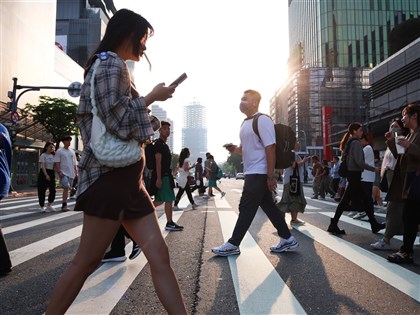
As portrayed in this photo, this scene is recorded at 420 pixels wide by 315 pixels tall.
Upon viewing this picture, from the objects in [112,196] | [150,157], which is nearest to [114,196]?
[112,196]

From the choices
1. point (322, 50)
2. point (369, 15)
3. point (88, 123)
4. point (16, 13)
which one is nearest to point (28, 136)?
point (16, 13)

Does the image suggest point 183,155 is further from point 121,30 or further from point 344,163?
point 121,30

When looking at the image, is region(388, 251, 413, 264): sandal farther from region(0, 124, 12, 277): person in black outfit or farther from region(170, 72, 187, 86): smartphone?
region(0, 124, 12, 277): person in black outfit

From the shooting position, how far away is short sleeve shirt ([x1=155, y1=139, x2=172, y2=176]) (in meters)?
5.43

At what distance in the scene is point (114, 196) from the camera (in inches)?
68.1

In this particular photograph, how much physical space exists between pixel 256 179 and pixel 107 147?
2.63m

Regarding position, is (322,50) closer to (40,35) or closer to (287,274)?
(40,35)

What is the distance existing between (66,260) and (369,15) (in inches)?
2989

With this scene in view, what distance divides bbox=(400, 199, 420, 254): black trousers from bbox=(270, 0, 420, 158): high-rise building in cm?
6166

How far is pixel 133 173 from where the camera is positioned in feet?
5.95

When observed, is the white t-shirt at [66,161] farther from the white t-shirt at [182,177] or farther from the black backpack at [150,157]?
the black backpack at [150,157]

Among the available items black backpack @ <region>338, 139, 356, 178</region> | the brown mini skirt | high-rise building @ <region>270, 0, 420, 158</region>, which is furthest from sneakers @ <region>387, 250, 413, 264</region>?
high-rise building @ <region>270, 0, 420, 158</region>

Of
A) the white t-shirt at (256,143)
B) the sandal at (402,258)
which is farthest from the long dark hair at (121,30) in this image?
the sandal at (402,258)

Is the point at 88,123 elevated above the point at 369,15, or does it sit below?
below
